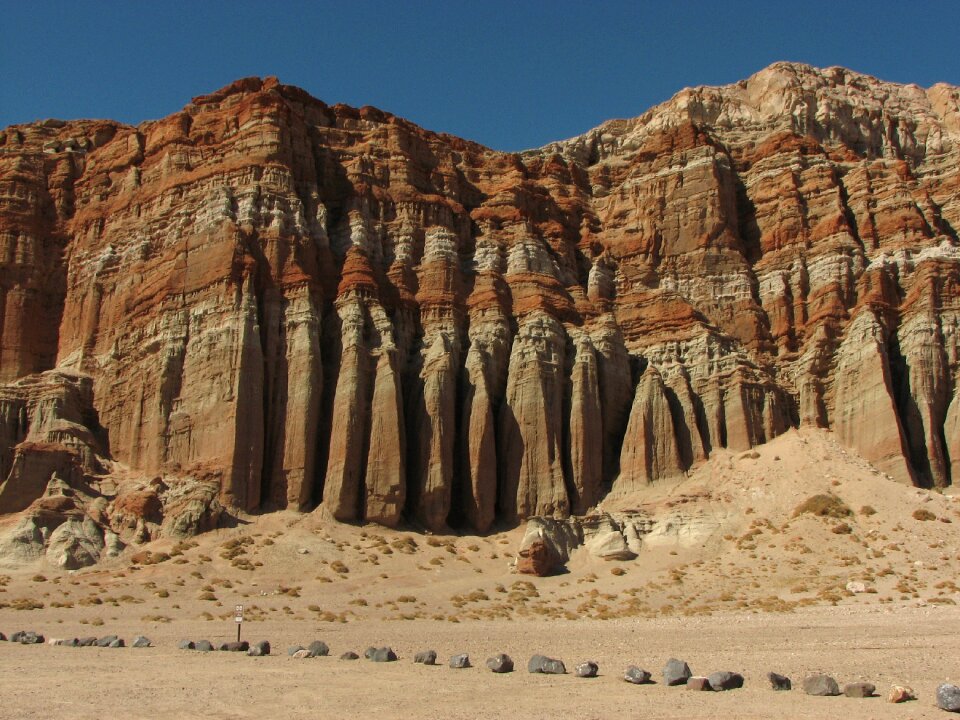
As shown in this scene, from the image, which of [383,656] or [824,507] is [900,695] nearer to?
[383,656]

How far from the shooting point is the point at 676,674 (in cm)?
2167

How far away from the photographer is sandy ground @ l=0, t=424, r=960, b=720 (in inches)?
800

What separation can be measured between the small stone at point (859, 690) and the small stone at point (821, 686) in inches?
8.8

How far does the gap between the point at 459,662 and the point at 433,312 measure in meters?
36.1

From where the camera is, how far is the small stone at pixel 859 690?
66.2ft

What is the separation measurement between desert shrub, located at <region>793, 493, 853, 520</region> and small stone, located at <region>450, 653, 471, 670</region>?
93.8ft

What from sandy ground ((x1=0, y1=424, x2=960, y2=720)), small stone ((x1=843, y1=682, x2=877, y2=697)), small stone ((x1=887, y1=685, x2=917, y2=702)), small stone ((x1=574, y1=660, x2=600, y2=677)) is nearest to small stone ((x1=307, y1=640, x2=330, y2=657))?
sandy ground ((x1=0, y1=424, x2=960, y2=720))

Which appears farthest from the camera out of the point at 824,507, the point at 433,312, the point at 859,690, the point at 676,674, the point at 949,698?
the point at 433,312

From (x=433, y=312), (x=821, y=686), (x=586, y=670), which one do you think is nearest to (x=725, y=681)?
(x=821, y=686)

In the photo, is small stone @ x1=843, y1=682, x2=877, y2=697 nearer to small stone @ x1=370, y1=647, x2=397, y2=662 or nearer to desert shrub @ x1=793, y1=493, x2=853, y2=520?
small stone @ x1=370, y1=647, x2=397, y2=662

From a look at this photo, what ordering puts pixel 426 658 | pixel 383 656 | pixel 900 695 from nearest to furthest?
pixel 900 695 < pixel 426 658 < pixel 383 656

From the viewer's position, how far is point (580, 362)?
5719 centimetres

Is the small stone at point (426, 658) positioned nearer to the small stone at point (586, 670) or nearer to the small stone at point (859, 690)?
the small stone at point (586, 670)

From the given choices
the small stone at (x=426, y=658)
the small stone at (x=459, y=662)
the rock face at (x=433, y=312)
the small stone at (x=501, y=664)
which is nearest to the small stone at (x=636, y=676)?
the small stone at (x=501, y=664)
